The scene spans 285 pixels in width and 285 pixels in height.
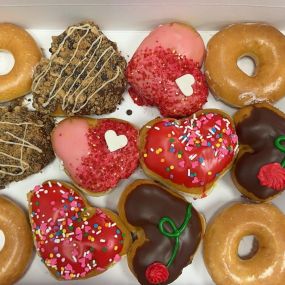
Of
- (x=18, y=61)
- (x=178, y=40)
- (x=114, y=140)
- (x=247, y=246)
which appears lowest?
(x=247, y=246)

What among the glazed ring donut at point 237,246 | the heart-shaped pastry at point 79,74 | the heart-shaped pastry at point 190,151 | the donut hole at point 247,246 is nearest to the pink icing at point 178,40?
the heart-shaped pastry at point 79,74

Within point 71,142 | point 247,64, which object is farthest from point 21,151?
point 247,64

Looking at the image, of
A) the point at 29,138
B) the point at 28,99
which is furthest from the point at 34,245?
the point at 28,99

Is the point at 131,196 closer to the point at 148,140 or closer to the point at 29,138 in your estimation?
the point at 148,140

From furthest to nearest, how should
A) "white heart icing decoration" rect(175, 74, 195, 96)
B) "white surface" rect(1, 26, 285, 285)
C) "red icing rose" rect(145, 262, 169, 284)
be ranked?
"white surface" rect(1, 26, 285, 285)
"white heart icing decoration" rect(175, 74, 195, 96)
"red icing rose" rect(145, 262, 169, 284)

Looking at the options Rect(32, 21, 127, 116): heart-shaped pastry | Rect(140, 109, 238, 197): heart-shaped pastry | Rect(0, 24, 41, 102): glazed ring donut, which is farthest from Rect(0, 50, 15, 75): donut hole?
Rect(140, 109, 238, 197): heart-shaped pastry

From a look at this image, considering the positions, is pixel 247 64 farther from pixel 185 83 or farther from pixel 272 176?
pixel 272 176

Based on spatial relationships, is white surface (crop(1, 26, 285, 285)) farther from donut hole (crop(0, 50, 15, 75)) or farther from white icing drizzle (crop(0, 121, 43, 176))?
donut hole (crop(0, 50, 15, 75))
